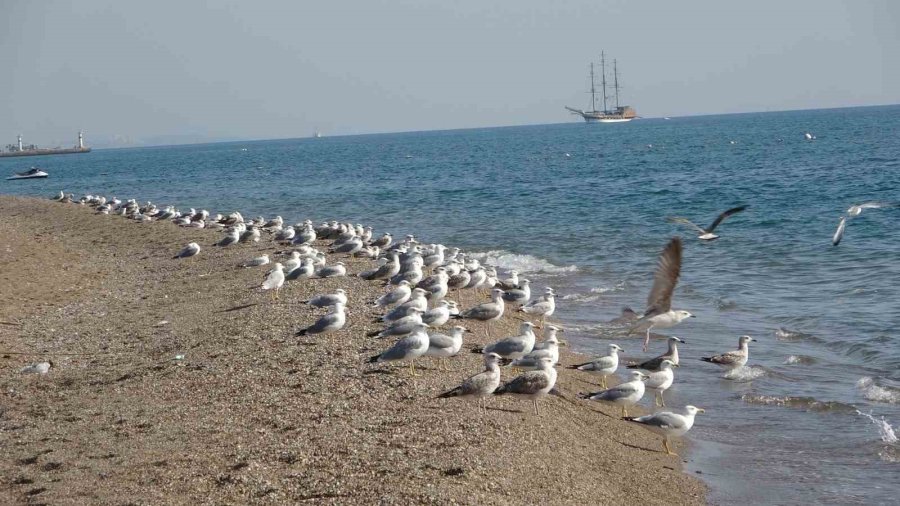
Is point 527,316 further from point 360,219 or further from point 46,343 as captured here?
point 360,219

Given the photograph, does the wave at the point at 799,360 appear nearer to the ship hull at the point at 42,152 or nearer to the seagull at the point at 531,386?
the seagull at the point at 531,386

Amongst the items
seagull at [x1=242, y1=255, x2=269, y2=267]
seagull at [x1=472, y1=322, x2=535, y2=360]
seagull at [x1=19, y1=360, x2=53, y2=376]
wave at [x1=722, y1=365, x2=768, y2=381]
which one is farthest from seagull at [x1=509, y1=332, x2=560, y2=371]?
seagull at [x1=242, y1=255, x2=269, y2=267]

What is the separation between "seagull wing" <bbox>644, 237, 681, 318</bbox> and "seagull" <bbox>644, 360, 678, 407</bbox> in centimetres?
75

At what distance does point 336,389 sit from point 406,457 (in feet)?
7.61

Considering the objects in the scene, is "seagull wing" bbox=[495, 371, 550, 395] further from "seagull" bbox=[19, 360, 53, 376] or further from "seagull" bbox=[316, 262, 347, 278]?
"seagull" bbox=[316, 262, 347, 278]

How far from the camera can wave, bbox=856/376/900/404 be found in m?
11.8

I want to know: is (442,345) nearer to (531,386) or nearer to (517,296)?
(531,386)

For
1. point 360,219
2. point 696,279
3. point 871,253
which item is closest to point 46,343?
point 696,279

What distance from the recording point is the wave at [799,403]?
37.8 ft

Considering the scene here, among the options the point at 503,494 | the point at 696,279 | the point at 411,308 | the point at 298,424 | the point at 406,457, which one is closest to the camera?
the point at 503,494

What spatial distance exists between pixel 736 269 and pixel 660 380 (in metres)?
10.8

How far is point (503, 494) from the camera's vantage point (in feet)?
25.3

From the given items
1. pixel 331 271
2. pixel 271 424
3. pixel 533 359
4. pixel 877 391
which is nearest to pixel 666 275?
pixel 533 359

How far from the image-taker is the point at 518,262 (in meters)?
24.2
